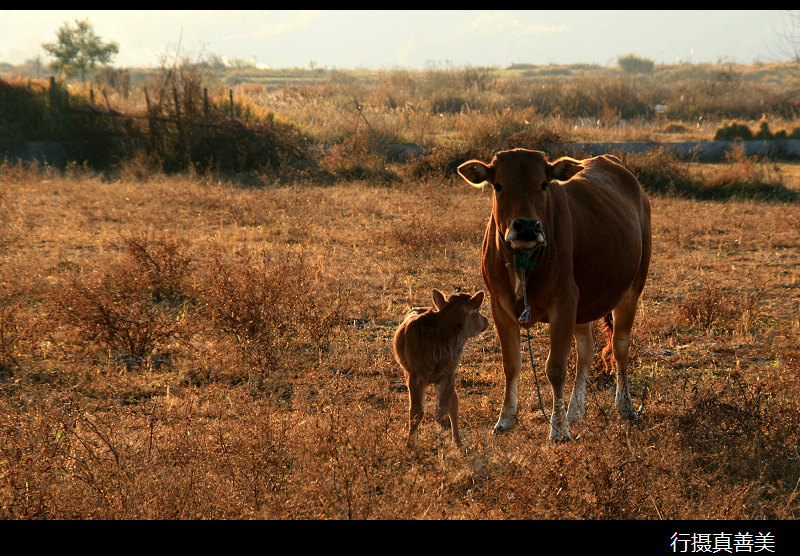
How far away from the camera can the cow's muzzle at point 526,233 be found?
488 cm

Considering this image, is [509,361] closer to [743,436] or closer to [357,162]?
[743,436]

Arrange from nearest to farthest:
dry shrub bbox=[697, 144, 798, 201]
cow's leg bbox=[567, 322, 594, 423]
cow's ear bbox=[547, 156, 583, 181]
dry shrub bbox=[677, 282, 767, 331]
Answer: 1. cow's ear bbox=[547, 156, 583, 181]
2. cow's leg bbox=[567, 322, 594, 423]
3. dry shrub bbox=[677, 282, 767, 331]
4. dry shrub bbox=[697, 144, 798, 201]

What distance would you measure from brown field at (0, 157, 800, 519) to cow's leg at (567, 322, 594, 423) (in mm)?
139

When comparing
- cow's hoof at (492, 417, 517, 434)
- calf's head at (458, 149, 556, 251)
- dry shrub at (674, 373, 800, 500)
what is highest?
calf's head at (458, 149, 556, 251)

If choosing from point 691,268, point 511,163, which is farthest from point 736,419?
point 691,268

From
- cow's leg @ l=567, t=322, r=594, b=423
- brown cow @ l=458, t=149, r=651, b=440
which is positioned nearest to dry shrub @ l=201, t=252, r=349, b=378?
brown cow @ l=458, t=149, r=651, b=440

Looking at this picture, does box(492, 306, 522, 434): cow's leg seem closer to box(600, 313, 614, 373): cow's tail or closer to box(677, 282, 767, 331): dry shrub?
Result: box(600, 313, 614, 373): cow's tail

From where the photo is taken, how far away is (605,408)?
637 centimetres

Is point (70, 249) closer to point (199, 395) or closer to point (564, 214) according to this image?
point (199, 395)

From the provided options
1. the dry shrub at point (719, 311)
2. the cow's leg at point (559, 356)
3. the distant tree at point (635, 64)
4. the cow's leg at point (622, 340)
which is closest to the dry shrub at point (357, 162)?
the dry shrub at point (719, 311)

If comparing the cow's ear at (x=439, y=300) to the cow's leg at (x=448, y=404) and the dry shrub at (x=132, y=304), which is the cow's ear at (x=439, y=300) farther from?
the dry shrub at (x=132, y=304)

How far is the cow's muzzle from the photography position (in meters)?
4.88

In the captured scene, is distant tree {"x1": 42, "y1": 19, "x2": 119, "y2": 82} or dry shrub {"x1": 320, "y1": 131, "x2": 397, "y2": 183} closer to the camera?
dry shrub {"x1": 320, "y1": 131, "x2": 397, "y2": 183}

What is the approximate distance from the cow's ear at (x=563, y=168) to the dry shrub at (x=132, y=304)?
404 cm
